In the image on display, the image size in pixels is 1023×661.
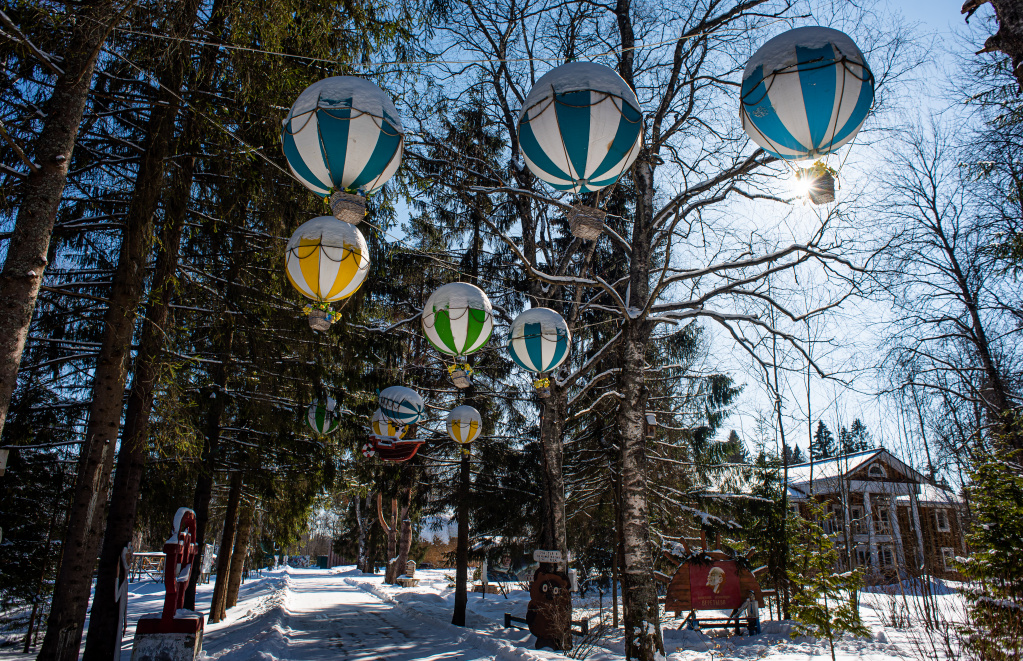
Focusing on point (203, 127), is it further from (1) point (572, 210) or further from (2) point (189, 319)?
(1) point (572, 210)

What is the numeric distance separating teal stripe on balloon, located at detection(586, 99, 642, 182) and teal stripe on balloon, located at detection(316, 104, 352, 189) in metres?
1.83

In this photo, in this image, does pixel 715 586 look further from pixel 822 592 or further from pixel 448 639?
pixel 448 639

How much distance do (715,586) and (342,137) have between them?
1262 centimetres

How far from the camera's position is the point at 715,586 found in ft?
39.8

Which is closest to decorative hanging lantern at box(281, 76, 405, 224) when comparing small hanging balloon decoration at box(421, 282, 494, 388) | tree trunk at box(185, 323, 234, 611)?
small hanging balloon decoration at box(421, 282, 494, 388)

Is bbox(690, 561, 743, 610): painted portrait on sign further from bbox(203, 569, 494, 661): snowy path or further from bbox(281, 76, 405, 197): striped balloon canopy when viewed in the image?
bbox(281, 76, 405, 197): striped balloon canopy

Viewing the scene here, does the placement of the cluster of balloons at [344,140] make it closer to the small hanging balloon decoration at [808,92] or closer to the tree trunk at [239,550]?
the small hanging balloon decoration at [808,92]

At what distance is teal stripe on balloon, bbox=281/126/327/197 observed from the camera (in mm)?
3871

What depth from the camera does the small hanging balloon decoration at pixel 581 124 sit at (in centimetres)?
358

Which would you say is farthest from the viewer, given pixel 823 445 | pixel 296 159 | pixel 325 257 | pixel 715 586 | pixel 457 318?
pixel 823 445

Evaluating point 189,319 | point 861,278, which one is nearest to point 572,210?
point 861,278

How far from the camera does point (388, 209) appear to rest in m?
10.1

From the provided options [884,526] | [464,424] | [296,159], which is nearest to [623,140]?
[296,159]

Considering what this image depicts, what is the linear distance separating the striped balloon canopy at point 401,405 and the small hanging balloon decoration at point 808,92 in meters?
7.36
